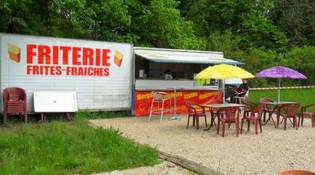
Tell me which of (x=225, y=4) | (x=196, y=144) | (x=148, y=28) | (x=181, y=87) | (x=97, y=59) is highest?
(x=225, y=4)

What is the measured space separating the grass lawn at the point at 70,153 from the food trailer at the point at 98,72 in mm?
3192

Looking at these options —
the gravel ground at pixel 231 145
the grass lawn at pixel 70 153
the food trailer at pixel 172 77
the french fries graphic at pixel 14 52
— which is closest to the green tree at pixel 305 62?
the food trailer at pixel 172 77

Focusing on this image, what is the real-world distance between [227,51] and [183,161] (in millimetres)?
18643

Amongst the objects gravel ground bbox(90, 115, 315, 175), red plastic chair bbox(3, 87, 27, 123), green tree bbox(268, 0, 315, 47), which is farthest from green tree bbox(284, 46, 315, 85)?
red plastic chair bbox(3, 87, 27, 123)

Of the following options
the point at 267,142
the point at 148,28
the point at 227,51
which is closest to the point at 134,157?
the point at 267,142

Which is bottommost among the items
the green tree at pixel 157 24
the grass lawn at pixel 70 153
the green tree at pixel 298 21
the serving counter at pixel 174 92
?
the grass lawn at pixel 70 153

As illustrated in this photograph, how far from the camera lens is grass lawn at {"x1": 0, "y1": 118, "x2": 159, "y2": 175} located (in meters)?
6.33

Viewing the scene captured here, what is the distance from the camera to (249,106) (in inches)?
457

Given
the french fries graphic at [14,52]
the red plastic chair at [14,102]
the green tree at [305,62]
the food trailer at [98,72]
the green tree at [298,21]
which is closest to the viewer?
the red plastic chair at [14,102]

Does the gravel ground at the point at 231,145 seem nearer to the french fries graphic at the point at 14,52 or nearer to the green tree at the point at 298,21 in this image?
the french fries graphic at the point at 14,52

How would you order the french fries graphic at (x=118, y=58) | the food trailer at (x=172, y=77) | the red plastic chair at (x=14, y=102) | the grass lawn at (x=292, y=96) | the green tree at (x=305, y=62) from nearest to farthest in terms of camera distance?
the red plastic chair at (x=14, y=102) < the french fries graphic at (x=118, y=58) < the food trailer at (x=172, y=77) < the grass lawn at (x=292, y=96) < the green tree at (x=305, y=62)

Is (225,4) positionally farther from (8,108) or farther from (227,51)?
(8,108)

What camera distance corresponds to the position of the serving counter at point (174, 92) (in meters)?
13.5

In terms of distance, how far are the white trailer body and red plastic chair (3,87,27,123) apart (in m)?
0.22
